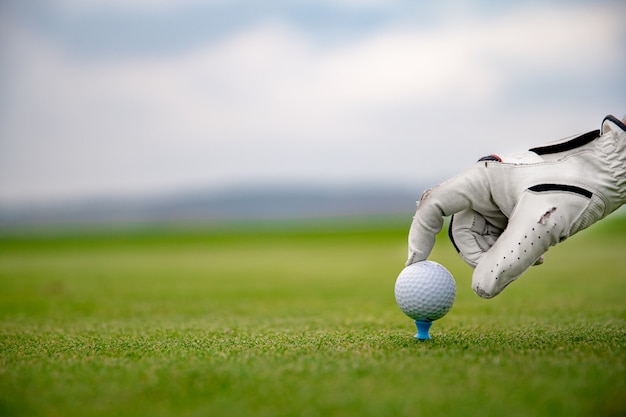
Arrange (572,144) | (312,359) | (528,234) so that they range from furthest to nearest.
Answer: (572,144) < (528,234) < (312,359)

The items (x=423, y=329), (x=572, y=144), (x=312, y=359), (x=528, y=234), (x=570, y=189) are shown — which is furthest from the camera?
(x=423, y=329)

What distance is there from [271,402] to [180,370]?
89 cm

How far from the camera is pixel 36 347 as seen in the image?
457 cm

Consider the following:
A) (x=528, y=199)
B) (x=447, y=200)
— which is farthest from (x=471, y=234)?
(x=528, y=199)

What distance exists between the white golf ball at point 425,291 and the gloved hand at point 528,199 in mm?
133

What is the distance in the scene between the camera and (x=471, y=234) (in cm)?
459

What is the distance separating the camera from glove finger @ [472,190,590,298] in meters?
4.08

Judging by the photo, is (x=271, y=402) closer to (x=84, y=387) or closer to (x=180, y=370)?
(x=180, y=370)

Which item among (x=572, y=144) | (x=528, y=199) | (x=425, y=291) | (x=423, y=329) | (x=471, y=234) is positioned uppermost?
(x=572, y=144)

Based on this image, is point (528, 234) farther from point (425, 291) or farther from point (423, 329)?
point (423, 329)

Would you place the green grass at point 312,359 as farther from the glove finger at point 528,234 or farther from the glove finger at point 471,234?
the glove finger at point 471,234

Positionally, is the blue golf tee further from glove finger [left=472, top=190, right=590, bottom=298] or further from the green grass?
glove finger [left=472, top=190, right=590, bottom=298]

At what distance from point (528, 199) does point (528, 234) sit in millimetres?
280

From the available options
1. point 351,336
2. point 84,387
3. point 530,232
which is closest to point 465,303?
point 351,336
